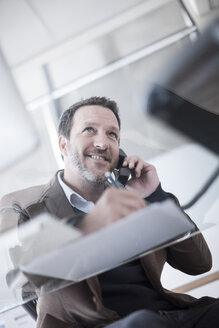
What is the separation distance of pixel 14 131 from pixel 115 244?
11.1 inches

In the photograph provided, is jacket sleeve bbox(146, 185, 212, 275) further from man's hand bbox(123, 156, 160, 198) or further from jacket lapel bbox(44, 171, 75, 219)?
jacket lapel bbox(44, 171, 75, 219)

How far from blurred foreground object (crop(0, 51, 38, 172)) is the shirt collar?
0.28ft

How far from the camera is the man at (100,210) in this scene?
0.65m

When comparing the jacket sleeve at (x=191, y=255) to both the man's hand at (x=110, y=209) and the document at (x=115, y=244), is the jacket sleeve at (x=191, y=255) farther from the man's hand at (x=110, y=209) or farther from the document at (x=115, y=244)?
the man's hand at (x=110, y=209)

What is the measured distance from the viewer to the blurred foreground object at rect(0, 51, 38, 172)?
72 centimetres

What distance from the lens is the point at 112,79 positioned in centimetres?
76

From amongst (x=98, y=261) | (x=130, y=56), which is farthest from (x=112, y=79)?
(x=98, y=261)

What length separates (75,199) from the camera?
28.3 inches

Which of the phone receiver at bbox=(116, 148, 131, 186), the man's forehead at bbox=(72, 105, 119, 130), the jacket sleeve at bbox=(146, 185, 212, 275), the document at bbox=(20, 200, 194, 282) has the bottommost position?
the jacket sleeve at bbox=(146, 185, 212, 275)

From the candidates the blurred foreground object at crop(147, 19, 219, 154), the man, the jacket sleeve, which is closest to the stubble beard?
the man

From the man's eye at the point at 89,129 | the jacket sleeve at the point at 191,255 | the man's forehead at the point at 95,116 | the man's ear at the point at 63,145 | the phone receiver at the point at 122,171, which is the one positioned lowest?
the jacket sleeve at the point at 191,255

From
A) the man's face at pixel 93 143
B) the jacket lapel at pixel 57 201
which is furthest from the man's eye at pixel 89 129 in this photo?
the jacket lapel at pixel 57 201

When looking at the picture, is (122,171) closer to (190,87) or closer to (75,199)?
(75,199)

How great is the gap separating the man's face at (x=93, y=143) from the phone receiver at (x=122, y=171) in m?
0.01
